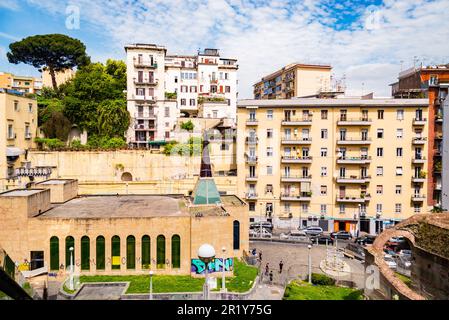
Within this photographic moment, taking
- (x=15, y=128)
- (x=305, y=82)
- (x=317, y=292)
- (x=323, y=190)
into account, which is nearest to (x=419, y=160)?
(x=323, y=190)

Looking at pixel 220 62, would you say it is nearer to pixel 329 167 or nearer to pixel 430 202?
pixel 329 167

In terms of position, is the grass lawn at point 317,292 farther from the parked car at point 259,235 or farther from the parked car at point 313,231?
the parked car at point 313,231

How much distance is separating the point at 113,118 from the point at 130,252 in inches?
771

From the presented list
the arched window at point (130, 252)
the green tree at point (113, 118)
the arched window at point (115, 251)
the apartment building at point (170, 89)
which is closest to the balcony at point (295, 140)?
the apartment building at point (170, 89)

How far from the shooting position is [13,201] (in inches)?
711

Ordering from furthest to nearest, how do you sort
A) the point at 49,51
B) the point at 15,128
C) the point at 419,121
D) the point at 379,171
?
the point at 15,128 < the point at 379,171 < the point at 419,121 < the point at 49,51

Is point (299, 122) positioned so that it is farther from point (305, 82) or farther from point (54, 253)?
point (54, 253)

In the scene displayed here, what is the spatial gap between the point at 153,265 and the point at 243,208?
698cm

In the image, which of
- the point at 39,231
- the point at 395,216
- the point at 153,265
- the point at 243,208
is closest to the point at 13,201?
the point at 39,231

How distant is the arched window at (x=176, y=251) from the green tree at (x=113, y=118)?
19253mm

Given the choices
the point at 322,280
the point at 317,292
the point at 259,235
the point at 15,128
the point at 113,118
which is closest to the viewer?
the point at 317,292

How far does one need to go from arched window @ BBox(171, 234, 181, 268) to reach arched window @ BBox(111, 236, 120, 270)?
277cm

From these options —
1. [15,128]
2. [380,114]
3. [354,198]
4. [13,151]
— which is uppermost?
[380,114]

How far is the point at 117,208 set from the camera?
2159 cm
